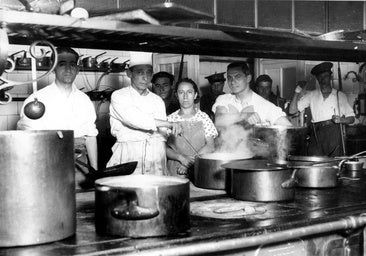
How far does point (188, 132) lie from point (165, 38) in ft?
7.52

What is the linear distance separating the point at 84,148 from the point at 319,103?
3755 mm

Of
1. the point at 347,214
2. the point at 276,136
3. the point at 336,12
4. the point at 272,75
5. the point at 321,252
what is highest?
the point at 336,12

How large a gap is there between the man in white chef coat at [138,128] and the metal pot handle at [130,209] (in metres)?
2.51

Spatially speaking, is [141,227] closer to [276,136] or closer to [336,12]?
[276,136]

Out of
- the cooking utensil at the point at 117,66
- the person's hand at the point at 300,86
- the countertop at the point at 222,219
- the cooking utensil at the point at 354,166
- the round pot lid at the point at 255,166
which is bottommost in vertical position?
the countertop at the point at 222,219

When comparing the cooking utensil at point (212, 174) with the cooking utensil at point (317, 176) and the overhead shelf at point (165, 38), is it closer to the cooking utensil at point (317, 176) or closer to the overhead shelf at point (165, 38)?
the cooking utensil at point (317, 176)

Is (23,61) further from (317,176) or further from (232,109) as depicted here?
(317,176)

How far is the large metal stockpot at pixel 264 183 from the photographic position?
2.17 m

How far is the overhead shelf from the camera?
1.74 m

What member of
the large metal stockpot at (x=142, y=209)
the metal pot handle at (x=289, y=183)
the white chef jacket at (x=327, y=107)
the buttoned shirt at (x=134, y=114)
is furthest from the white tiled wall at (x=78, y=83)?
the large metal stockpot at (x=142, y=209)

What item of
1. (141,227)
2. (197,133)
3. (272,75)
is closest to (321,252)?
(141,227)

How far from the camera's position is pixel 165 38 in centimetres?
213

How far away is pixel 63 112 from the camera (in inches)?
158

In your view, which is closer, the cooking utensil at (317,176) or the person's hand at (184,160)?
the cooking utensil at (317,176)
